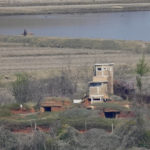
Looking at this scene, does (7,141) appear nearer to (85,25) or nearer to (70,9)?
(85,25)

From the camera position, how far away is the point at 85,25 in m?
52.1

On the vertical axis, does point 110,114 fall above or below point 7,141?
below

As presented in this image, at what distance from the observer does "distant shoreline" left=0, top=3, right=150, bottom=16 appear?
6028 cm

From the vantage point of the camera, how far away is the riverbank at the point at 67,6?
6066 centimetres

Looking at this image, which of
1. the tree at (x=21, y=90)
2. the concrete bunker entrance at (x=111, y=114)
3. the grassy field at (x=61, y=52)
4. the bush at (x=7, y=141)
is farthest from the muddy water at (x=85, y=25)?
the bush at (x=7, y=141)

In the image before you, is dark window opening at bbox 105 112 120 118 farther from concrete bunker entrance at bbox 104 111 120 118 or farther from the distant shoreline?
the distant shoreline

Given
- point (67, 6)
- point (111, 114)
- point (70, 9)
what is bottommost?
point (111, 114)

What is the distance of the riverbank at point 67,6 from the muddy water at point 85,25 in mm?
1292

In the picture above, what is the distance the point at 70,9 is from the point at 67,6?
2.20 m

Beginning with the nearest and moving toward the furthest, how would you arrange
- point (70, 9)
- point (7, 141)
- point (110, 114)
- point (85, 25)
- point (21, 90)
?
point (7, 141) < point (110, 114) < point (21, 90) < point (85, 25) < point (70, 9)

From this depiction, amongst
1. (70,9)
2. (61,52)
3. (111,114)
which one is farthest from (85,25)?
(111,114)

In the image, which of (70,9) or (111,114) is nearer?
(111,114)

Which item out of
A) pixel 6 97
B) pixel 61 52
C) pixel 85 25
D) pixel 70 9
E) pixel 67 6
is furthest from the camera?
pixel 67 6

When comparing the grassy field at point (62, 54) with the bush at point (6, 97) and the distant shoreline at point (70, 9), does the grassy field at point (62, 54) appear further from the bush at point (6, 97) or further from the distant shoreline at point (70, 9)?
the distant shoreline at point (70, 9)
